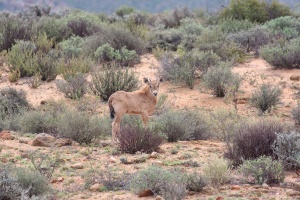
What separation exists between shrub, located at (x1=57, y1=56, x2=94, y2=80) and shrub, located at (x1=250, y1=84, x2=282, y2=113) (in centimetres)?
604

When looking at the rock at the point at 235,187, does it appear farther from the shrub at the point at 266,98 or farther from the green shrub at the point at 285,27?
the green shrub at the point at 285,27

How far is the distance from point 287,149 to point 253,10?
22.5 meters

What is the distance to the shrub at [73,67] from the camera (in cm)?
1988

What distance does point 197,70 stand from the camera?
20547 mm

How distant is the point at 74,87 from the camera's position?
1802 centimetres

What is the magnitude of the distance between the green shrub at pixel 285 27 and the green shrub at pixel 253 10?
2.11m

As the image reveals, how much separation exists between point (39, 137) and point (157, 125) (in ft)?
7.96

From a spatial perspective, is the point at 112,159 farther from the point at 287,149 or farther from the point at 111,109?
the point at 287,149

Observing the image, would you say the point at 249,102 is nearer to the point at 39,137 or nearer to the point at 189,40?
the point at 39,137

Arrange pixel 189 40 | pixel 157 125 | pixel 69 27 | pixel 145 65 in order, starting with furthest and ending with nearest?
pixel 69 27
pixel 189 40
pixel 145 65
pixel 157 125

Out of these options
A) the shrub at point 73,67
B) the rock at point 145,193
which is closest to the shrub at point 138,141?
the rock at point 145,193

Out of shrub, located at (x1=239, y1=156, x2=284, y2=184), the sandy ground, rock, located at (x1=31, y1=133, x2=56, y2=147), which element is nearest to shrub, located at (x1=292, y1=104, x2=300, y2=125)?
the sandy ground

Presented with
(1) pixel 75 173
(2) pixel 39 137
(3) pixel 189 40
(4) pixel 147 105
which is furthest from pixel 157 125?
(3) pixel 189 40

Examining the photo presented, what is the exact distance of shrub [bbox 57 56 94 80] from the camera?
19875mm
